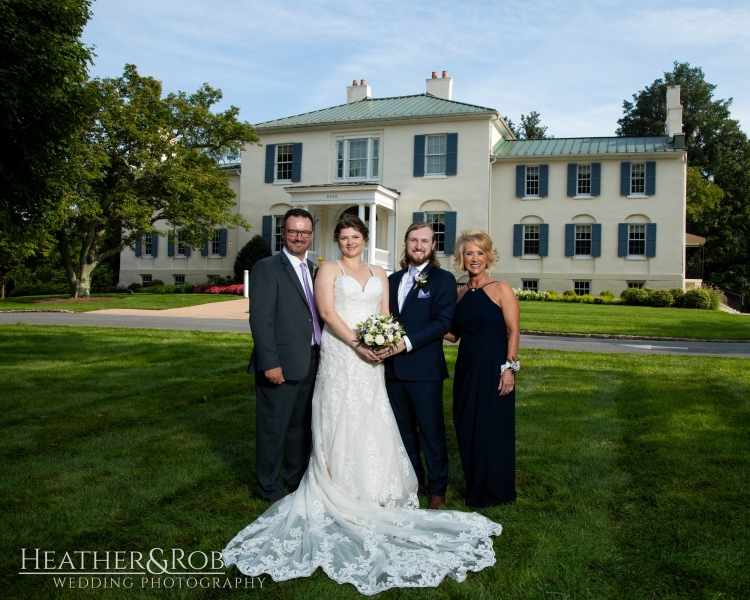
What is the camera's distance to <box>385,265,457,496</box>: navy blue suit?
447 cm

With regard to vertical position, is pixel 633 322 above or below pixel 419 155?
below

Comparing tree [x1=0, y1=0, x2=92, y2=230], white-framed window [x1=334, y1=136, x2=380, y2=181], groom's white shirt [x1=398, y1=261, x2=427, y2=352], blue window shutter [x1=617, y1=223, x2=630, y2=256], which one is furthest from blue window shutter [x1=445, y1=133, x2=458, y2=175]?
groom's white shirt [x1=398, y1=261, x2=427, y2=352]

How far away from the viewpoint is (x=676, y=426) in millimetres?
6328

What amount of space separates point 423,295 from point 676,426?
3.44m

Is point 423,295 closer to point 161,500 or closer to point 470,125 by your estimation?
point 161,500

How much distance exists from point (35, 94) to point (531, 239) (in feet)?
74.6

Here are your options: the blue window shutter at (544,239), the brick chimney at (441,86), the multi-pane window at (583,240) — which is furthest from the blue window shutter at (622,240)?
the brick chimney at (441,86)

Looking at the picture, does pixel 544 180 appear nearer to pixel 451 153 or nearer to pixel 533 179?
pixel 533 179

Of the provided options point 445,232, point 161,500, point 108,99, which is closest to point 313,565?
point 161,500

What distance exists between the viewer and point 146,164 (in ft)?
76.9

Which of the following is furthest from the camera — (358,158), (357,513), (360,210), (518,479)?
(358,158)

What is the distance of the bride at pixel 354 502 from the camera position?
343 cm

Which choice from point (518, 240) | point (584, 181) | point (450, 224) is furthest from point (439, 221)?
point (584, 181)

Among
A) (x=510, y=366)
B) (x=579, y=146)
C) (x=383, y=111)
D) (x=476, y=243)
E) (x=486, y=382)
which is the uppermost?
(x=383, y=111)
